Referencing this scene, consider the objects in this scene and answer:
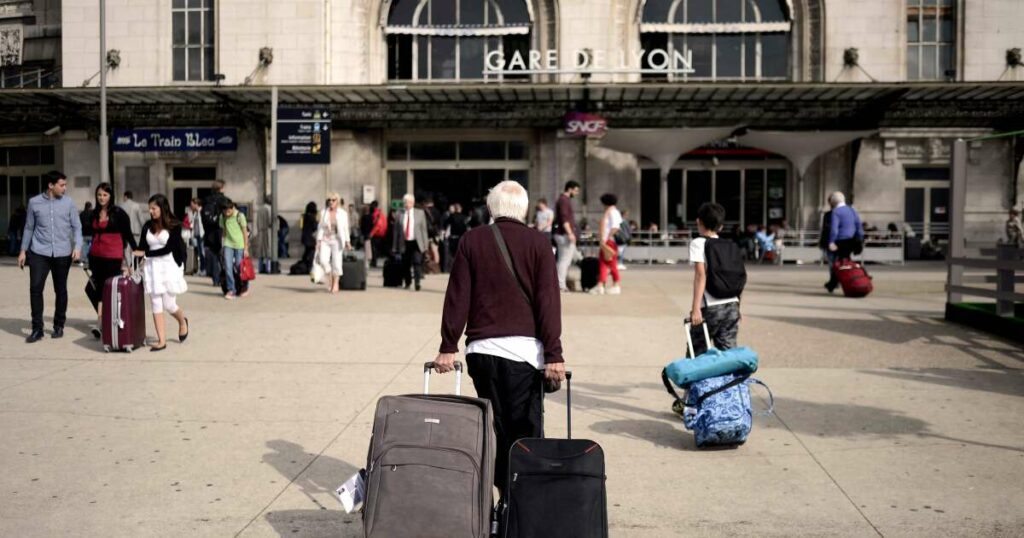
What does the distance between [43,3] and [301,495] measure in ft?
110

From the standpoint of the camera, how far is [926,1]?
97.5 ft

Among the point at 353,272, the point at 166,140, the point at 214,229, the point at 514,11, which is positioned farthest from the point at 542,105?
the point at 353,272

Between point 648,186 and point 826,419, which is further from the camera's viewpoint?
point 648,186

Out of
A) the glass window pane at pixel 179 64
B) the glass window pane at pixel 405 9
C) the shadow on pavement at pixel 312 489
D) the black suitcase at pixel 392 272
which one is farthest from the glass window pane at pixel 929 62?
the shadow on pavement at pixel 312 489

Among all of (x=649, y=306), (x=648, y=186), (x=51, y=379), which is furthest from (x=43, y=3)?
(x=51, y=379)

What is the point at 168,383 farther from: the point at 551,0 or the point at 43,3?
the point at 43,3

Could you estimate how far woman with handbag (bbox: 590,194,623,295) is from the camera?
16.6 meters

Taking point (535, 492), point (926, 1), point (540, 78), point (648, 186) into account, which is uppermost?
point (926, 1)

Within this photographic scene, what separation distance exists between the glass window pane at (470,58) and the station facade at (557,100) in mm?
106

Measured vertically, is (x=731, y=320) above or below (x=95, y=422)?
above

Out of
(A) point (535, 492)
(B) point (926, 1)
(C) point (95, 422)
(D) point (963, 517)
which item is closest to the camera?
(A) point (535, 492)

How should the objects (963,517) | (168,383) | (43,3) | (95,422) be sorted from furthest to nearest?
(43,3) → (168,383) → (95,422) → (963,517)

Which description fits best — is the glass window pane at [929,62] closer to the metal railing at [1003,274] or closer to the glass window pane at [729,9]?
the glass window pane at [729,9]

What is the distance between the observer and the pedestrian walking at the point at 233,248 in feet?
52.6
